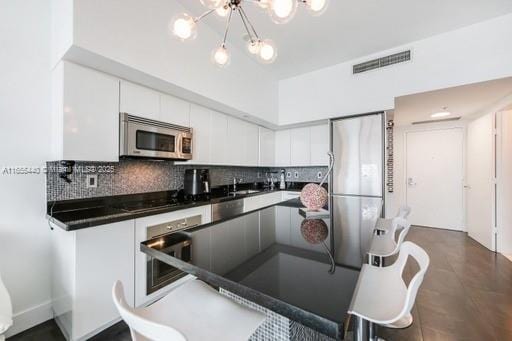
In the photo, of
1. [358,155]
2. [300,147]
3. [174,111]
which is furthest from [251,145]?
[358,155]

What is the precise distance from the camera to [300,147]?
13.6ft

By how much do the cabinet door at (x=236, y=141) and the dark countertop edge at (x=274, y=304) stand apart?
2.53m

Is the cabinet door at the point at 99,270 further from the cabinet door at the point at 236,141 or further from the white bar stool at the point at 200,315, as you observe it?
the cabinet door at the point at 236,141

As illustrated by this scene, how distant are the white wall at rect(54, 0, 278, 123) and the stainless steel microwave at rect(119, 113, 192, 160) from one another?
0.39 m

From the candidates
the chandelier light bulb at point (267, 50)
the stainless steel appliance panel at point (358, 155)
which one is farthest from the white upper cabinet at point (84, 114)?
the stainless steel appliance panel at point (358, 155)

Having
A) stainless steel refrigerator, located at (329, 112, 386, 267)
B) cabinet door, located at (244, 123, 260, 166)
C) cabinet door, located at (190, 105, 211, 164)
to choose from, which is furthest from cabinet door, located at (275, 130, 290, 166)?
cabinet door, located at (190, 105, 211, 164)

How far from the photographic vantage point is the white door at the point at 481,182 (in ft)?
11.0

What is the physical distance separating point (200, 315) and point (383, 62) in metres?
3.56

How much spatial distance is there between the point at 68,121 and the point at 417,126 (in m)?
6.06

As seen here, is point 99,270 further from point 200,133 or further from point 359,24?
point 359,24

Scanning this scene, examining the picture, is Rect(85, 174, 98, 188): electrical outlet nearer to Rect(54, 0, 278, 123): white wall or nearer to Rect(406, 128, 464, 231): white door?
Rect(54, 0, 278, 123): white wall

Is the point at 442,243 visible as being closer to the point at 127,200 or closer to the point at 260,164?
the point at 260,164

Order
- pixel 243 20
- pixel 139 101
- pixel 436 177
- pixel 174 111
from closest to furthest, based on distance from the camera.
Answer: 1. pixel 243 20
2. pixel 139 101
3. pixel 174 111
4. pixel 436 177

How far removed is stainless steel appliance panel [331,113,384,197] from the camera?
306 centimetres
